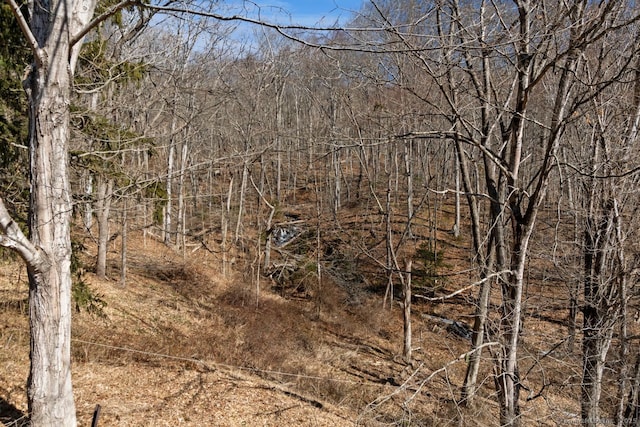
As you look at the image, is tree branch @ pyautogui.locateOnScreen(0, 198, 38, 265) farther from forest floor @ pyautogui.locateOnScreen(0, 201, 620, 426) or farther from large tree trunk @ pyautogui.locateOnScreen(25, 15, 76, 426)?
forest floor @ pyautogui.locateOnScreen(0, 201, 620, 426)

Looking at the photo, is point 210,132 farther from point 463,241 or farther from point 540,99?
point 540,99

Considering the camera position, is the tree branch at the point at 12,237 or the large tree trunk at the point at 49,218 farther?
the large tree trunk at the point at 49,218

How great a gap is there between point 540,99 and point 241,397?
808 centimetres

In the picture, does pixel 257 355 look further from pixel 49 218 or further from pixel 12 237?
pixel 12 237

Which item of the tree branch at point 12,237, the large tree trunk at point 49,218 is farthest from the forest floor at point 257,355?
the tree branch at point 12,237

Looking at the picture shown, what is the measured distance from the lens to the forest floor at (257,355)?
5996 millimetres

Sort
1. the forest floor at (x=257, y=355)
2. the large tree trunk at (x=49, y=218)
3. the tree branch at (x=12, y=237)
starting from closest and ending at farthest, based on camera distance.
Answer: the tree branch at (x=12, y=237)
the large tree trunk at (x=49, y=218)
the forest floor at (x=257, y=355)

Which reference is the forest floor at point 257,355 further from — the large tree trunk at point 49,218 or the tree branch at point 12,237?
the tree branch at point 12,237

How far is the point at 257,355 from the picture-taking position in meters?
10.1

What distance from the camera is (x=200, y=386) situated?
7.26m

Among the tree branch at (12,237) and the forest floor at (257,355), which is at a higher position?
the tree branch at (12,237)

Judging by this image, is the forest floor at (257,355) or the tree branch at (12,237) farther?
the forest floor at (257,355)

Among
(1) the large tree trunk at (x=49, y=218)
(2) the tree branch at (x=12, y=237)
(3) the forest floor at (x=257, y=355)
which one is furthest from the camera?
Result: (3) the forest floor at (x=257, y=355)

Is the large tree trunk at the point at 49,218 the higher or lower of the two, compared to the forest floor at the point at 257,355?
higher
